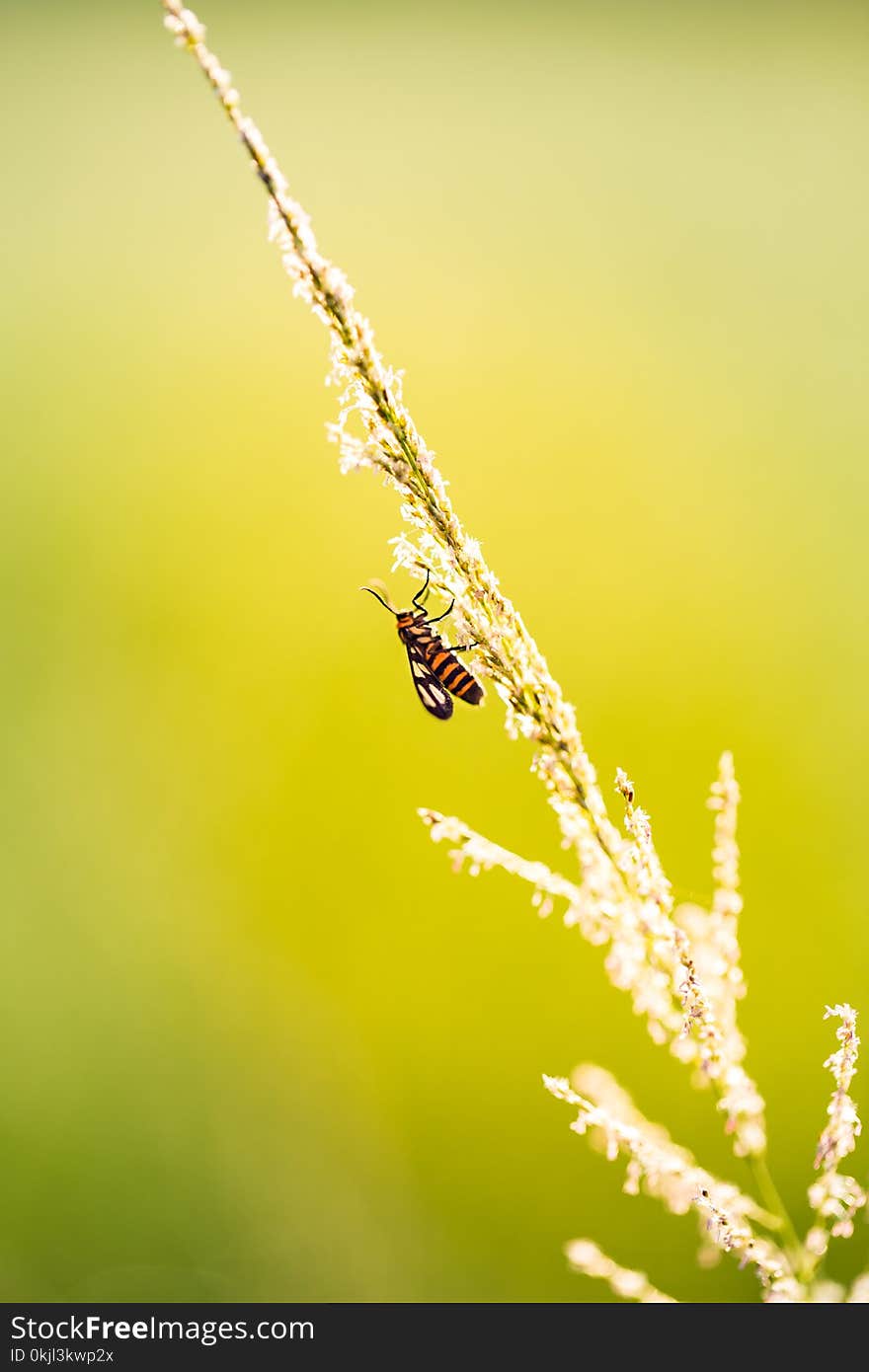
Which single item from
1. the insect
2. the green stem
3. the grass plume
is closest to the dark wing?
the insect

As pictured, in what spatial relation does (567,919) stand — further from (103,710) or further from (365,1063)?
(103,710)

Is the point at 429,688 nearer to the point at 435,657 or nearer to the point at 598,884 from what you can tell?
the point at 435,657

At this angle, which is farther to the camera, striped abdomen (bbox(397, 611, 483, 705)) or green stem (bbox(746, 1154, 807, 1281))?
striped abdomen (bbox(397, 611, 483, 705))

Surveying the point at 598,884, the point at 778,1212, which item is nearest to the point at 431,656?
the point at 598,884

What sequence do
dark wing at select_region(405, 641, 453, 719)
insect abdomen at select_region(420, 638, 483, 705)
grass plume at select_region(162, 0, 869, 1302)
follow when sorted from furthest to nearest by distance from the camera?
dark wing at select_region(405, 641, 453, 719) → insect abdomen at select_region(420, 638, 483, 705) → grass plume at select_region(162, 0, 869, 1302)

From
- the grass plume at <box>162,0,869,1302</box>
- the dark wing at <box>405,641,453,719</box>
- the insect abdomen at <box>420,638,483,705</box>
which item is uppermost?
the dark wing at <box>405,641,453,719</box>

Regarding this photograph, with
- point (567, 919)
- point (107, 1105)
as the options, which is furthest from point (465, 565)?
point (107, 1105)

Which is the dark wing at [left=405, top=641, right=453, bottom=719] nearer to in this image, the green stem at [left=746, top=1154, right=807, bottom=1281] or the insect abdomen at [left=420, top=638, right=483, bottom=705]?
the insect abdomen at [left=420, top=638, right=483, bottom=705]

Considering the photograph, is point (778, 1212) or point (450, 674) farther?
point (450, 674)

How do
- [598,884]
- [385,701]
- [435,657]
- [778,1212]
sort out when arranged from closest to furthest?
[598,884]
[778,1212]
[435,657]
[385,701]
